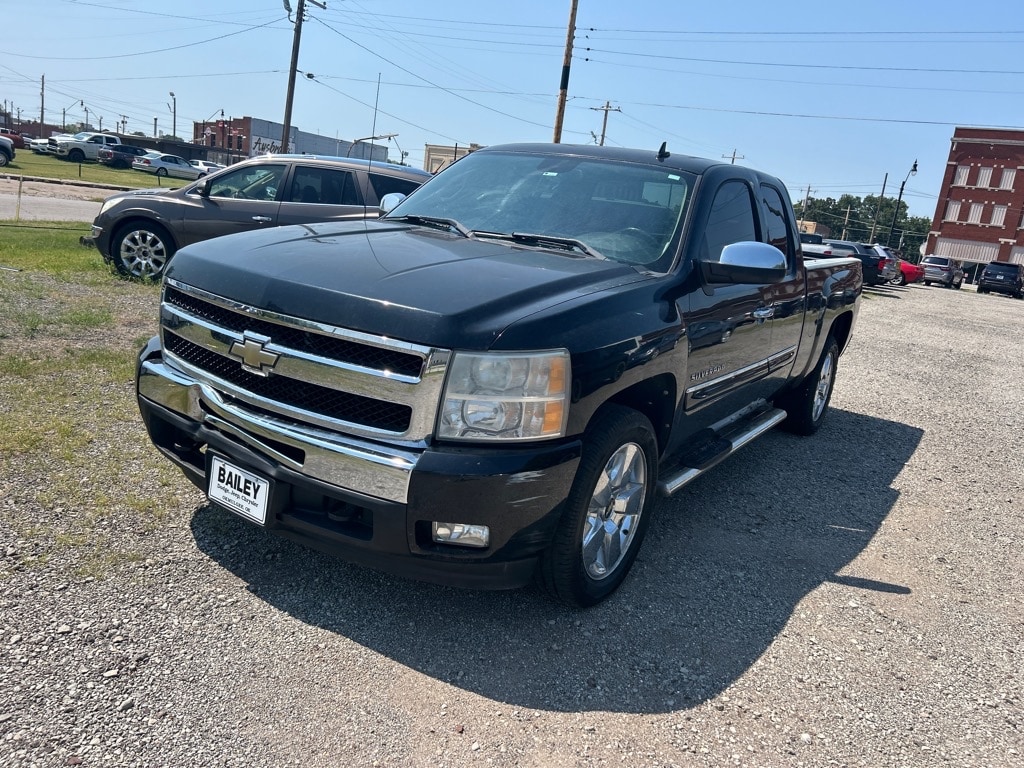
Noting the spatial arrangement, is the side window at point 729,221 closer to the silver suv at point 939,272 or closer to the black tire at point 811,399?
the black tire at point 811,399

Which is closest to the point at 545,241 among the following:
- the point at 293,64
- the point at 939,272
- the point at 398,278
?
the point at 398,278

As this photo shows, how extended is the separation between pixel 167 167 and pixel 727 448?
49.5 metres

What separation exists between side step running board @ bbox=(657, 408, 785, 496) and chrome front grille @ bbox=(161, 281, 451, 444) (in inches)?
56.5

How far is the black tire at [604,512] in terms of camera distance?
3.05 meters

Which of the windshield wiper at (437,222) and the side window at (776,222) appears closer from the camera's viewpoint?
the windshield wiper at (437,222)

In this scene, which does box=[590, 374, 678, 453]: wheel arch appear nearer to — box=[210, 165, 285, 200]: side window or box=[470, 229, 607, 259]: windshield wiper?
box=[470, 229, 607, 259]: windshield wiper

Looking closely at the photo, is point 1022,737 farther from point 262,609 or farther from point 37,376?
point 37,376

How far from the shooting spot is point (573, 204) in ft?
13.5

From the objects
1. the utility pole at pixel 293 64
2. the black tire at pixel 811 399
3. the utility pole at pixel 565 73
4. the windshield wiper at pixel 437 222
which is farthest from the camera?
the utility pole at pixel 293 64

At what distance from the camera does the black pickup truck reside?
2738mm

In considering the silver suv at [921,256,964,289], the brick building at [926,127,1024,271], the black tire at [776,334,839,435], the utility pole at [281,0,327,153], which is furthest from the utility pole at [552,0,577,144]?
the brick building at [926,127,1024,271]

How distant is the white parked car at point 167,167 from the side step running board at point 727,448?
47.6 meters

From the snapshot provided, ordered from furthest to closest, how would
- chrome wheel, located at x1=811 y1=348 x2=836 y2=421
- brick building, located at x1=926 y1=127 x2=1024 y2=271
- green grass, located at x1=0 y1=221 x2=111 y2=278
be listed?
1. brick building, located at x1=926 y1=127 x2=1024 y2=271
2. green grass, located at x1=0 y1=221 x2=111 y2=278
3. chrome wheel, located at x1=811 y1=348 x2=836 y2=421

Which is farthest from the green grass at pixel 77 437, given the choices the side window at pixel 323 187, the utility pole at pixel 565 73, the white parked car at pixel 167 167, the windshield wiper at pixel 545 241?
the white parked car at pixel 167 167
